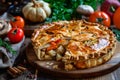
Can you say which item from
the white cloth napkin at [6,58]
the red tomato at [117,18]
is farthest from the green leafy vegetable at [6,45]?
the red tomato at [117,18]

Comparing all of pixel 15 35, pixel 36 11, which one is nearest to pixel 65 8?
pixel 36 11

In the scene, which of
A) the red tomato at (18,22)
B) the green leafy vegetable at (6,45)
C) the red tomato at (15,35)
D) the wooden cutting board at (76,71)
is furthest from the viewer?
the red tomato at (18,22)

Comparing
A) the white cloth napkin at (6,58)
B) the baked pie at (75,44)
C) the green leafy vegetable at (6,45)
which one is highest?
the baked pie at (75,44)

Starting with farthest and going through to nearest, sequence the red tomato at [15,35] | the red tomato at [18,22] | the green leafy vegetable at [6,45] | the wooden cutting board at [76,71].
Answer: the red tomato at [18,22], the red tomato at [15,35], the green leafy vegetable at [6,45], the wooden cutting board at [76,71]

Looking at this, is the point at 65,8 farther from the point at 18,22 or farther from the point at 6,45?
the point at 6,45

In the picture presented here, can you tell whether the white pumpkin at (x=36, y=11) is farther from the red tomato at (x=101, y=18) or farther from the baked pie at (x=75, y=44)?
the red tomato at (x=101, y=18)

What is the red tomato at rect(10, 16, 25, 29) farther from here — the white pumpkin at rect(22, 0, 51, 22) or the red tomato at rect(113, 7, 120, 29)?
the red tomato at rect(113, 7, 120, 29)

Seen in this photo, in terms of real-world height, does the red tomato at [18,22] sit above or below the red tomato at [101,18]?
below
